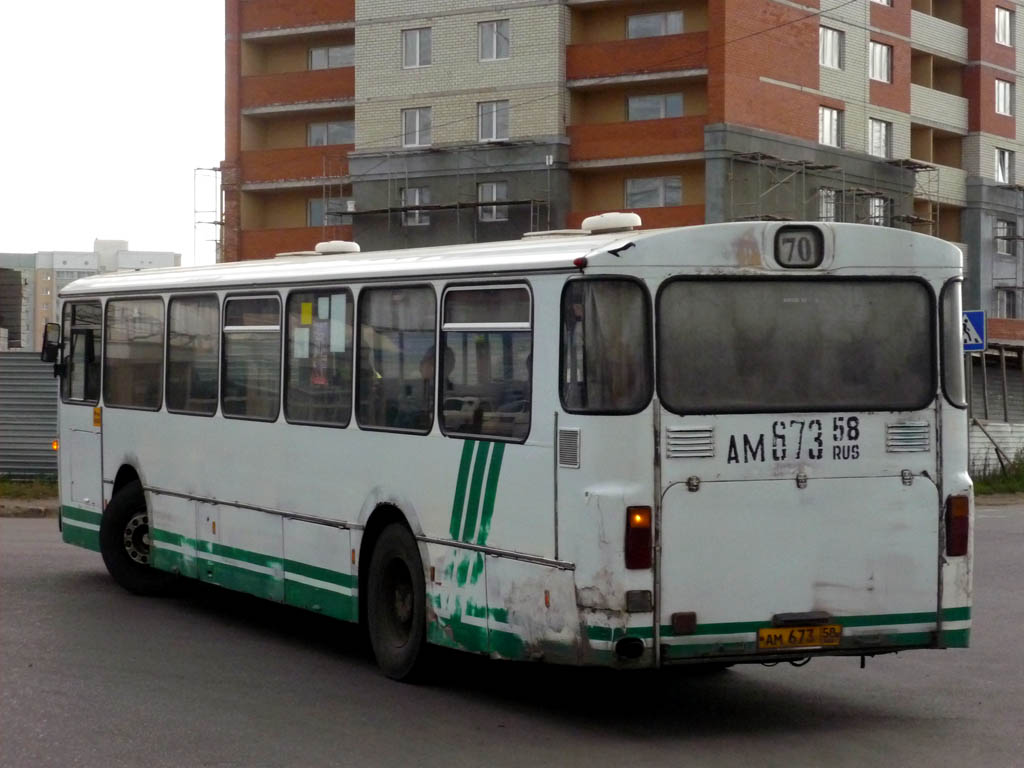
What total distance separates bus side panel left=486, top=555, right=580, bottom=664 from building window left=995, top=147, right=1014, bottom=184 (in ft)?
209

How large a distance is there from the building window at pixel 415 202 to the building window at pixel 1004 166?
2377 cm

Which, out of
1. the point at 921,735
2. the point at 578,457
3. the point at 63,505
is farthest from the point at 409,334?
the point at 63,505

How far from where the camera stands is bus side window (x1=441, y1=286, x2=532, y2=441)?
9.78m

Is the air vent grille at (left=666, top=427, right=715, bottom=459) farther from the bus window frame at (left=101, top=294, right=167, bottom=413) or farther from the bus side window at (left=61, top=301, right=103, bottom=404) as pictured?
the bus side window at (left=61, top=301, right=103, bottom=404)

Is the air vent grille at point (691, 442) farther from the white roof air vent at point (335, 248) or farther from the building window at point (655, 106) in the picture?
the building window at point (655, 106)

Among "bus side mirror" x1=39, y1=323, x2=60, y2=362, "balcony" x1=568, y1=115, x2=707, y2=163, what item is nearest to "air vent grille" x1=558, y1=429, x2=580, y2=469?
"bus side mirror" x1=39, y1=323, x2=60, y2=362

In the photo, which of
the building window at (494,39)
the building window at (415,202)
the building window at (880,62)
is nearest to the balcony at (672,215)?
the building window at (415,202)

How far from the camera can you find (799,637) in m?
9.41

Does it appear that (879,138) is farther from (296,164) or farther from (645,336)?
(645,336)

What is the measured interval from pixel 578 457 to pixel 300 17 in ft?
193

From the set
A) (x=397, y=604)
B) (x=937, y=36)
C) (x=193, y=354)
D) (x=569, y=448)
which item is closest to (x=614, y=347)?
(x=569, y=448)

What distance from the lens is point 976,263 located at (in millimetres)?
68688

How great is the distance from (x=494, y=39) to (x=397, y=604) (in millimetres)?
49304

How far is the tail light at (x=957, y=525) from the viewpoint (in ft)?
32.1
